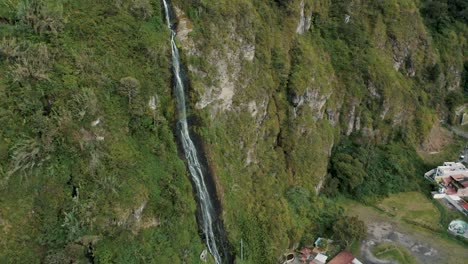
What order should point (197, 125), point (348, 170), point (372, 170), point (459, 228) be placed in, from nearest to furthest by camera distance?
point (197, 125) < point (459, 228) < point (348, 170) < point (372, 170)

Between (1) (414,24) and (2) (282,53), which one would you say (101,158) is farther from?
(1) (414,24)

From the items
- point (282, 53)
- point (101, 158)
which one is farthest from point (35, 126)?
point (282, 53)

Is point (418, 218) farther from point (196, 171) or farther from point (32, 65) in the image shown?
point (32, 65)

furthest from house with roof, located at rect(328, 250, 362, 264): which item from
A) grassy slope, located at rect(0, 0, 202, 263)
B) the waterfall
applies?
grassy slope, located at rect(0, 0, 202, 263)

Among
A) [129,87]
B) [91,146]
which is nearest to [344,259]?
[129,87]

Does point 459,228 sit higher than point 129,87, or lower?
lower
